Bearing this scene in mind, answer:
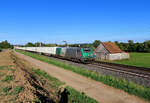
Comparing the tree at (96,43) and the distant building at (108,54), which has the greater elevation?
the tree at (96,43)

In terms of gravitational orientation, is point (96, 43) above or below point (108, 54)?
above

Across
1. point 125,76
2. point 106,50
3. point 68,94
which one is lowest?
point 68,94

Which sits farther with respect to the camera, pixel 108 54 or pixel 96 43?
pixel 96 43

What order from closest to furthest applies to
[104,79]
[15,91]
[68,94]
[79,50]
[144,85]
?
[15,91] < [68,94] < [144,85] < [104,79] < [79,50]

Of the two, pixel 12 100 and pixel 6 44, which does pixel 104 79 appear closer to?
pixel 12 100

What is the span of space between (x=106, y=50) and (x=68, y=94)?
83.8ft

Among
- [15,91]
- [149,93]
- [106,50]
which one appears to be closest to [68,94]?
[15,91]

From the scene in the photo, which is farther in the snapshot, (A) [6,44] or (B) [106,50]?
(A) [6,44]

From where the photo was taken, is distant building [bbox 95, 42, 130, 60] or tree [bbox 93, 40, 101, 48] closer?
distant building [bbox 95, 42, 130, 60]

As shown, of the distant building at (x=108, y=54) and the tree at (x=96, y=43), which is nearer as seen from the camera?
the distant building at (x=108, y=54)

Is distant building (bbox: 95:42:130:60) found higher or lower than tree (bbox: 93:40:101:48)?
lower

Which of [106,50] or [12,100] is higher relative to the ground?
[106,50]

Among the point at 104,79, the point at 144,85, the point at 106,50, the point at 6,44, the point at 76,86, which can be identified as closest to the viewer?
the point at 144,85

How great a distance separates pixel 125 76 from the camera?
1175 centimetres
